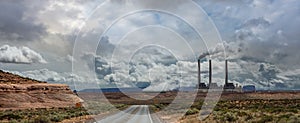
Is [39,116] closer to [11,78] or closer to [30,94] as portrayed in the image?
[30,94]

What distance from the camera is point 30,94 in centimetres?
9338

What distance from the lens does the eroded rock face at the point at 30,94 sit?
279ft

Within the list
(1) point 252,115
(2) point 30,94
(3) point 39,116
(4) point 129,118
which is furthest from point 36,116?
(2) point 30,94

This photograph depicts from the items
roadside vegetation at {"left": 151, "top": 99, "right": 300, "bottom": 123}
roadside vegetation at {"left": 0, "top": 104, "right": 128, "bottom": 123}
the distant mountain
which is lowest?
roadside vegetation at {"left": 0, "top": 104, "right": 128, "bottom": 123}

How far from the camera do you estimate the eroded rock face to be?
85.0 metres

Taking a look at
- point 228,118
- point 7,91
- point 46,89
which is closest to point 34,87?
point 46,89

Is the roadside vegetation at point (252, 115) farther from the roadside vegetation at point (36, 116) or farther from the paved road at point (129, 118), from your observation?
the roadside vegetation at point (36, 116)

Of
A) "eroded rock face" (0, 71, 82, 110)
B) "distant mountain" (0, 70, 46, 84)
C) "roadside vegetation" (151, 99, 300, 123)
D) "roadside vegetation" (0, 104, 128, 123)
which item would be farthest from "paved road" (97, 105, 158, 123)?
"distant mountain" (0, 70, 46, 84)

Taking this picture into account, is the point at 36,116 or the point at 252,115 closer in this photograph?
the point at 252,115

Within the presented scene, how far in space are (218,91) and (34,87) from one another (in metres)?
74.5

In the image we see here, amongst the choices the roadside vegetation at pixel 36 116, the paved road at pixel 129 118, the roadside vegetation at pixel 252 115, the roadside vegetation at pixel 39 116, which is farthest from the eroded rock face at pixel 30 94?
the roadside vegetation at pixel 252 115

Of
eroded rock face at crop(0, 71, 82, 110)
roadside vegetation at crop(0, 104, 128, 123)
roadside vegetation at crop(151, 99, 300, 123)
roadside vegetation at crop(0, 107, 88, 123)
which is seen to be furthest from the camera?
eroded rock face at crop(0, 71, 82, 110)

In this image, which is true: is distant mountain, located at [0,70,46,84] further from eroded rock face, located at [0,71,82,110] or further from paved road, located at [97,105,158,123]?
paved road, located at [97,105,158,123]

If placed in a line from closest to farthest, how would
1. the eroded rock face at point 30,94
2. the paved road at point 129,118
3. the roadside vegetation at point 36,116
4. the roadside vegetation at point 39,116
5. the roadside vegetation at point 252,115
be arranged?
the roadside vegetation at point 252,115
the paved road at point 129,118
the roadside vegetation at point 36,116
the roadside vegetation at point 39,116
the eroded rock face at point 30,94
